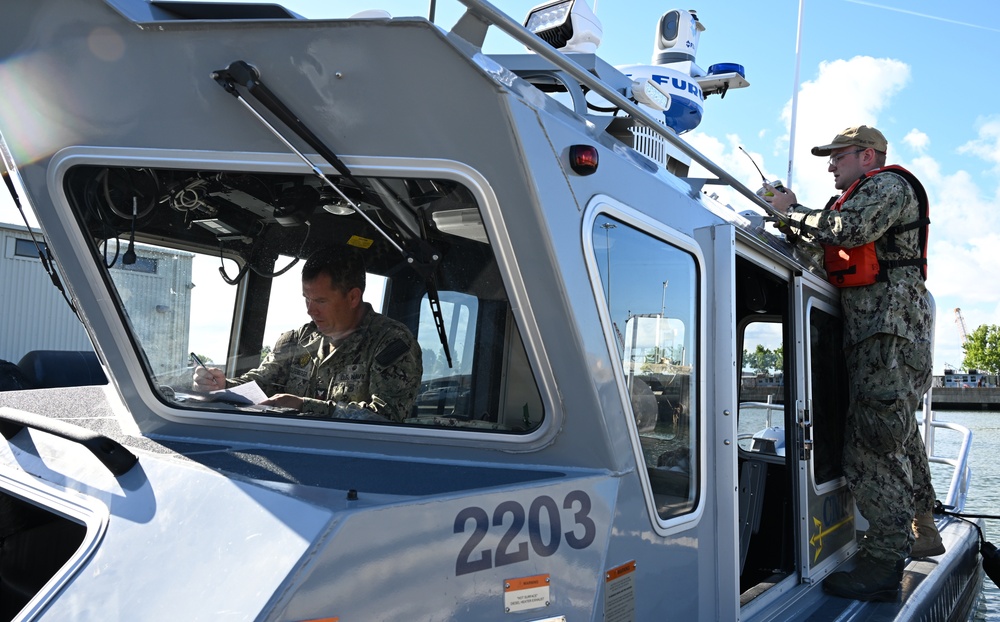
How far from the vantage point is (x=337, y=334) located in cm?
239

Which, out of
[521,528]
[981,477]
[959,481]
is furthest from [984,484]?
[521,528]

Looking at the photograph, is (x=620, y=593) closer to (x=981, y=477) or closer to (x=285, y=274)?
(x=285, y=274)

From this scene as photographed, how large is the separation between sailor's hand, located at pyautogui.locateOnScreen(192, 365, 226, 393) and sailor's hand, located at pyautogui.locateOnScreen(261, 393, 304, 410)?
7.1 inches

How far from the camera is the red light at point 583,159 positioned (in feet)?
6.91

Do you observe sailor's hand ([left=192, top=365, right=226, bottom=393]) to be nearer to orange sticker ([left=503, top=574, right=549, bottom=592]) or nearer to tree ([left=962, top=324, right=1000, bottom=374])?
orange sticker ([left=503, top=574, right=549, bottom=592])

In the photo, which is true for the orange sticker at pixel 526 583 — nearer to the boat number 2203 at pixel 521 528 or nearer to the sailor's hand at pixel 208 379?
the boat number 2203 at pixel 521 528

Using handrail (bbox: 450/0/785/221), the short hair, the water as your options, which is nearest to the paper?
the short hair

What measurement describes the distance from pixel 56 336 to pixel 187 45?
15.5 meters

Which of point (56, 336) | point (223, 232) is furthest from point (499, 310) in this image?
point (56, 336)

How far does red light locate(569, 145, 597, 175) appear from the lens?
2.11 m

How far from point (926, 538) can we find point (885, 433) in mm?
1101

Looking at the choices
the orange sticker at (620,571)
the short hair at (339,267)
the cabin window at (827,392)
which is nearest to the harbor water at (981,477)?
the cabin window at (827,392)

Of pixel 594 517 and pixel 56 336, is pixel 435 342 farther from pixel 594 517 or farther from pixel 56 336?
pixel 56 336

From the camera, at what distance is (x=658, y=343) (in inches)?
99.3
